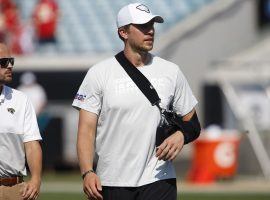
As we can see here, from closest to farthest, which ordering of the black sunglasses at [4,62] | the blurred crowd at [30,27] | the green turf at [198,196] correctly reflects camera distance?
the black sunglasses at [4,62]
the green turf at [198,196]
the blurred crowd at [30,27]

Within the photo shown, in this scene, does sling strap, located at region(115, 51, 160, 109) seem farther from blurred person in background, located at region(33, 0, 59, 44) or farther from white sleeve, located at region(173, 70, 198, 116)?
blurred person in background, located at region(33, 0, 59, 44)

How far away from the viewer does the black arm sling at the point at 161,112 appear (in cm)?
776

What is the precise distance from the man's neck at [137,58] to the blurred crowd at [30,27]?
748 inches

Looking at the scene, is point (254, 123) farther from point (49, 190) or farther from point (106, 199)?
point (106, 199)

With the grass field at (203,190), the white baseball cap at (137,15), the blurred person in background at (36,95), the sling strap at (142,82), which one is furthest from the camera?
the blurred person in background at (36,95)

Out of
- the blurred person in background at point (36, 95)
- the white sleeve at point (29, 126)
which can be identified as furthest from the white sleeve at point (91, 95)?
the blurred person in background at point (36, 95)

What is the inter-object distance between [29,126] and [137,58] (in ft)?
2.90

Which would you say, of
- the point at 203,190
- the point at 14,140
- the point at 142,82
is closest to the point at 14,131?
the point at 14,140

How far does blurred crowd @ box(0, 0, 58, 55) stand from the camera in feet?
88.5

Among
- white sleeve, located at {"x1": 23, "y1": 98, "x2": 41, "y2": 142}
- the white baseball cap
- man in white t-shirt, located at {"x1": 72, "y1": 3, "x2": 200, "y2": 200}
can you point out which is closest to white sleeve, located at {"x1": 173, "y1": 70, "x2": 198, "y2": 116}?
man in white t-shirt, located at {"x1": 72, "y1": 3, "x2": 200, "y2": 200}

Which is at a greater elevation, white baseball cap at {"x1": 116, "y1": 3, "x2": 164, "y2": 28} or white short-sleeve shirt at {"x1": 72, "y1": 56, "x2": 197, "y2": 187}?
white baseball cap at {"x1": 116, "y1": 3, "x2": 164, "y2": 28}

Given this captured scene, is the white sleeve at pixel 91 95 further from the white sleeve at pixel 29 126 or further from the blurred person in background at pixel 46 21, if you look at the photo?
the blurred person in background at pixel 46 21

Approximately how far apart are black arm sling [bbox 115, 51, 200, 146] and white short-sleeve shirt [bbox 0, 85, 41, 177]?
0.77m

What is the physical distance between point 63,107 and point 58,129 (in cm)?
66
